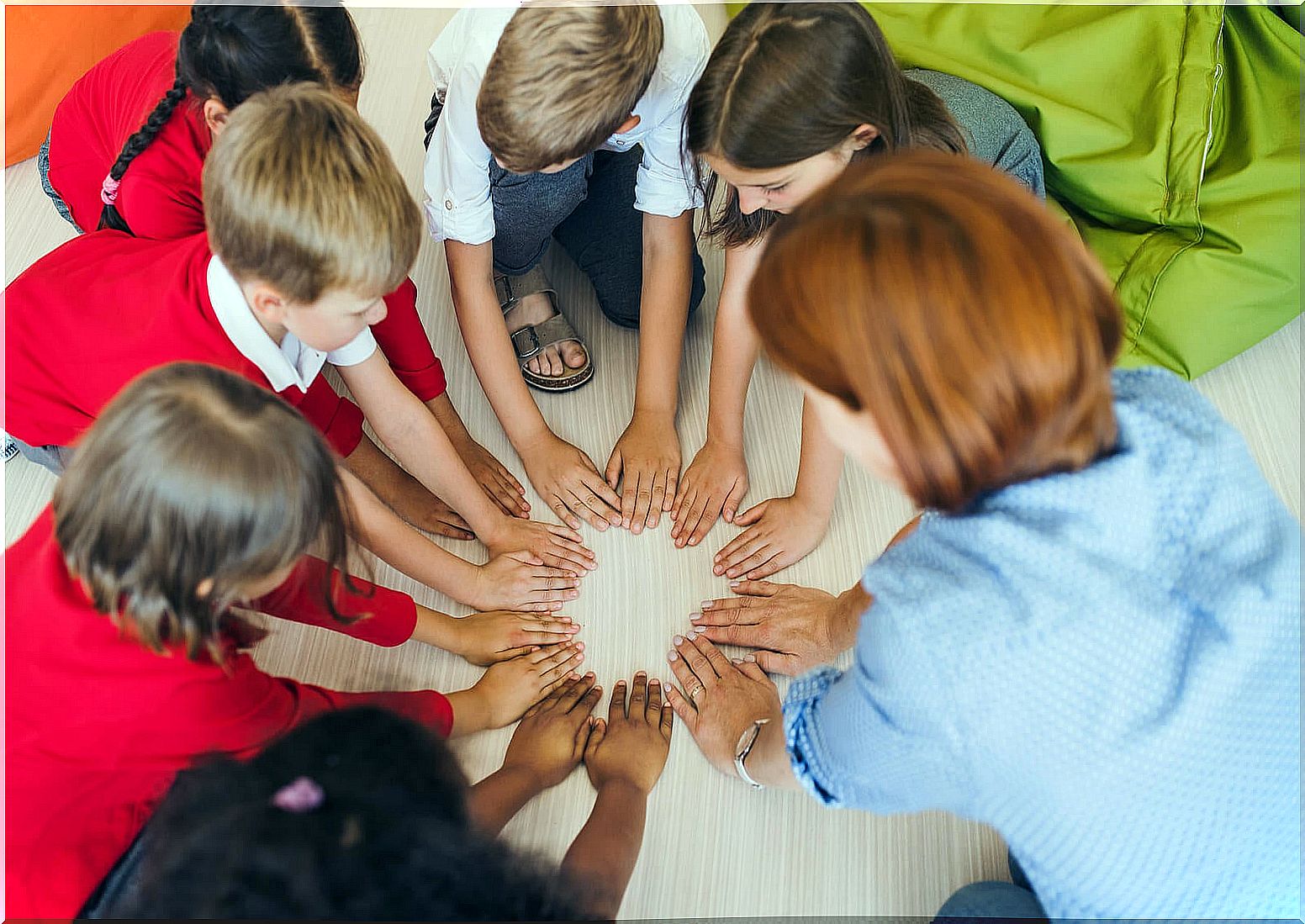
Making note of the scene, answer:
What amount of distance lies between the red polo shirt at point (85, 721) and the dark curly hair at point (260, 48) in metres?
0.48

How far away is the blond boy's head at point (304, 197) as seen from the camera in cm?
87

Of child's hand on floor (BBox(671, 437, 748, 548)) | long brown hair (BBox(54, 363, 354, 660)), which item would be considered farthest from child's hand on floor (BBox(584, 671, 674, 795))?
long brown hair (BBox(54, 363, 354, 660))

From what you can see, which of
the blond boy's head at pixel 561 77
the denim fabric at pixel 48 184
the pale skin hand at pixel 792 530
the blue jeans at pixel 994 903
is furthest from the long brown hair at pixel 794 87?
the denim fabric at pixel 48 184

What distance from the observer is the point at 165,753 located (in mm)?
851

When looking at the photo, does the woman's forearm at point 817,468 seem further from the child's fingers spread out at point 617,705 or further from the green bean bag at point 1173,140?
the green bean bag at point 1173,140

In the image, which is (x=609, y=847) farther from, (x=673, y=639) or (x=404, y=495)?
(x=404, y=495)

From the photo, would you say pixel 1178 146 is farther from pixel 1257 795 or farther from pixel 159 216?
pixel 159 216

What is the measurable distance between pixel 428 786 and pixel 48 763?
1.24 feet

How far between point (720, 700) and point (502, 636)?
0.26 meters

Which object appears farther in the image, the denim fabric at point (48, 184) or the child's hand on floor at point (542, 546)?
the denim fabric at point (48, 184)

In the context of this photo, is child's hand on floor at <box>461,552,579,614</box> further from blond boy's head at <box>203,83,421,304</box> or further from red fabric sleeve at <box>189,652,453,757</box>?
blond boy's head at <box>203,83,421,304</box>

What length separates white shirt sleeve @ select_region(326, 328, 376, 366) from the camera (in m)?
1.11

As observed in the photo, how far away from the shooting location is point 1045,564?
66 centimetres

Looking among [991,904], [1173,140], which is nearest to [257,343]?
[991,904]
